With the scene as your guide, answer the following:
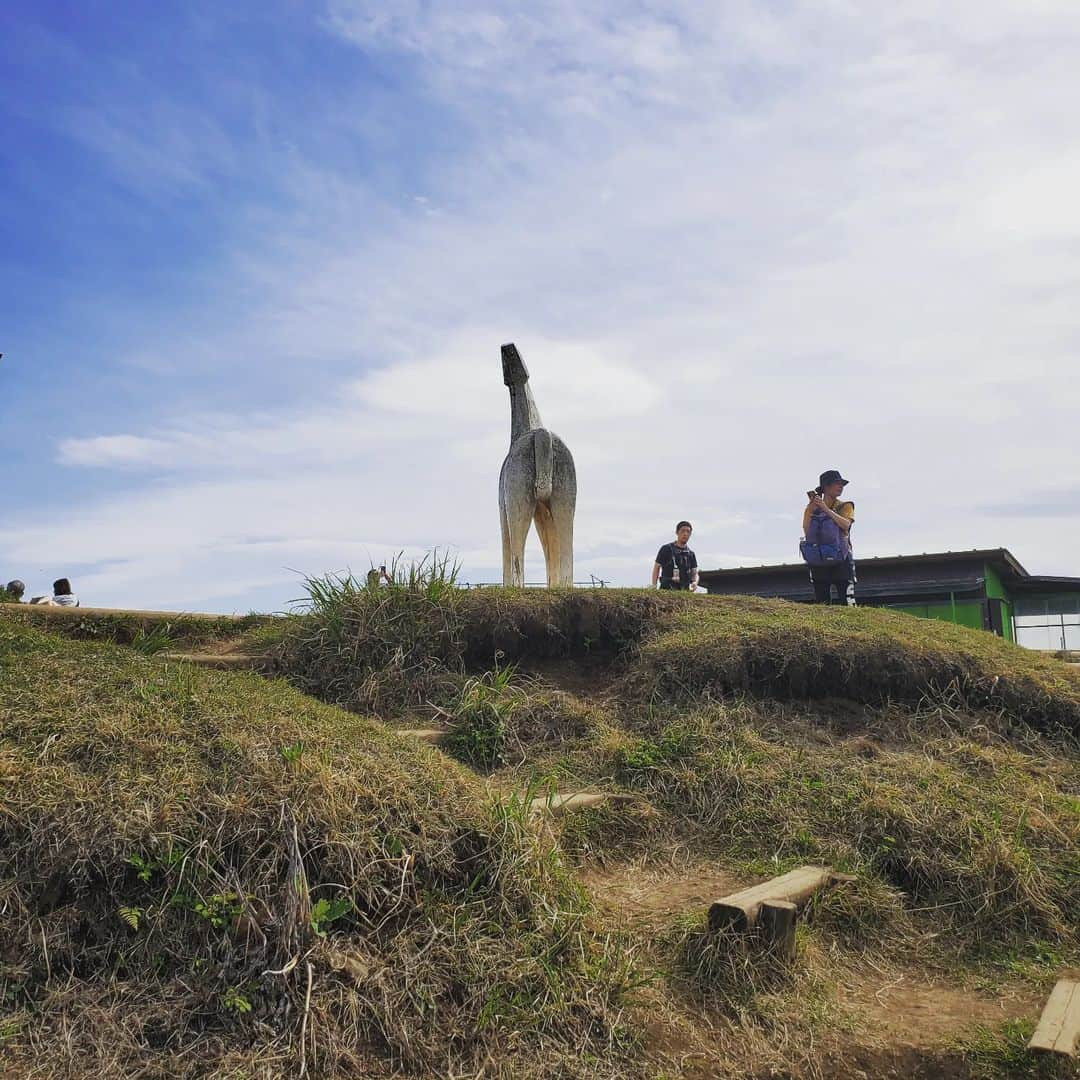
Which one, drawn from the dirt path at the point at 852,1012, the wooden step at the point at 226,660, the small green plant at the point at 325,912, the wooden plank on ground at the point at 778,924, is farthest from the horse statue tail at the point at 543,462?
the small green plant at the point at 325,912

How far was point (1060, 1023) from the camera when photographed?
3197 millimetres

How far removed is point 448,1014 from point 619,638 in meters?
3.86

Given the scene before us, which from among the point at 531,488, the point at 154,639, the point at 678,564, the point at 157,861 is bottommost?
the point at 157,861

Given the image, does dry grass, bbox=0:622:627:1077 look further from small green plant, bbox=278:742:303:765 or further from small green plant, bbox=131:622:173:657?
small green plant, bbox=131:622:173:657

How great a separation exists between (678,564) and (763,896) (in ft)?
18.3

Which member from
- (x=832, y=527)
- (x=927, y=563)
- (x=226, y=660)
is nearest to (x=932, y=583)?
(x=927, y=563)

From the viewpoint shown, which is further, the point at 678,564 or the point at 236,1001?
the point at 678,564

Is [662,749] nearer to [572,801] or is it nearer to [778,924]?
[572,801]

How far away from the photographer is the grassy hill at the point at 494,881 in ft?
9.86

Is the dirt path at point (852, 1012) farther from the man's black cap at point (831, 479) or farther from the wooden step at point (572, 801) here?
the man's black cap at point (831, 479)

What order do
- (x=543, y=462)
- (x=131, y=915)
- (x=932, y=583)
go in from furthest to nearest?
(x=932, y=583) < (x=543, y=462) < (x=131, y=915)

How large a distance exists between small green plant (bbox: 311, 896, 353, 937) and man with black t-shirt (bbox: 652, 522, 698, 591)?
6.17m

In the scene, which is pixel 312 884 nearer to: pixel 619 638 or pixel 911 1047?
pixel 911 1047

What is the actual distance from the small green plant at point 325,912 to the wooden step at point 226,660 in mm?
2998
